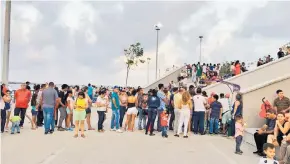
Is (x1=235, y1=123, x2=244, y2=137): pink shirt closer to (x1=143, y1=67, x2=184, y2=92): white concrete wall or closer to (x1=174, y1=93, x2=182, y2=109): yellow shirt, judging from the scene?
(x1=174, y1=93, x2=182, y2=109): yellow shirt

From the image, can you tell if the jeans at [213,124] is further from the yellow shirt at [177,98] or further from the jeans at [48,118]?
the jeans at [48,118]

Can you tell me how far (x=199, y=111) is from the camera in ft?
50.8

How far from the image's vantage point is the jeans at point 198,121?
15535 mm

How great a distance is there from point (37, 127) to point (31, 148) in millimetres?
4782

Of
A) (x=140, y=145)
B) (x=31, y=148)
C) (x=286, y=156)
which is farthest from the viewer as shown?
(x=140, y=145)

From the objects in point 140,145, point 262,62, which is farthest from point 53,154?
point 262,62

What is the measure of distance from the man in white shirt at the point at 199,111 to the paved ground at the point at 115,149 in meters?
0.68

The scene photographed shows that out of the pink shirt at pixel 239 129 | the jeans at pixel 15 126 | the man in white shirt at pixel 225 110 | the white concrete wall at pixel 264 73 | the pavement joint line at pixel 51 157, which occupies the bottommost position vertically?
the pavement joint line at pixel 51 157

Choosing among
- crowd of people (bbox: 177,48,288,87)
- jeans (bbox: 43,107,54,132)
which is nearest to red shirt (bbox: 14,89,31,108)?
jeans (bbox: 43,107,54,132)

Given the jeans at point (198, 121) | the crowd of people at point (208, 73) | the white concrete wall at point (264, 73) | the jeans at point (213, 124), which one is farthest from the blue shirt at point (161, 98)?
the crowd of people at point (208, 73)

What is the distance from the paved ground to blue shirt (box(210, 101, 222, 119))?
3.13 feet

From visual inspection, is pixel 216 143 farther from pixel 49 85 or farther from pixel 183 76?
pixel 183 76

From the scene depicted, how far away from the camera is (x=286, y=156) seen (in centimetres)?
935

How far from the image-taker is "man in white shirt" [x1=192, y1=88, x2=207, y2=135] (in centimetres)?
1545
